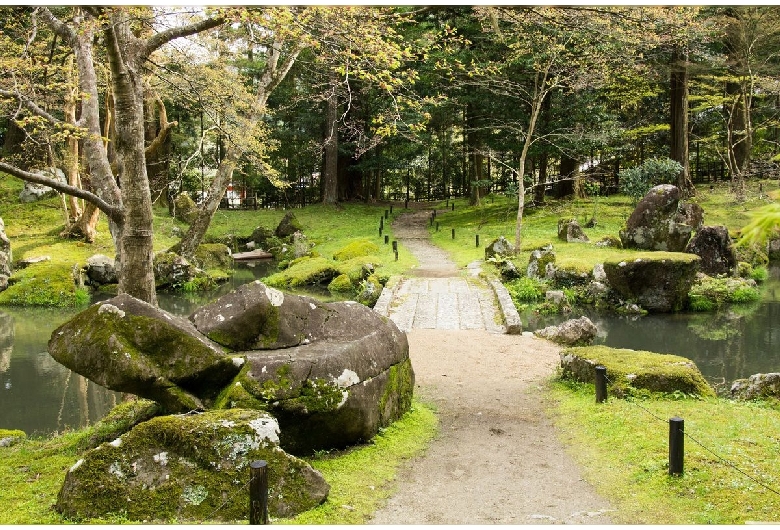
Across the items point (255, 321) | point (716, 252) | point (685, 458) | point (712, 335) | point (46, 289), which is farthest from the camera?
point (46, 289)

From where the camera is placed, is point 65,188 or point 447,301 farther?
point 447,301

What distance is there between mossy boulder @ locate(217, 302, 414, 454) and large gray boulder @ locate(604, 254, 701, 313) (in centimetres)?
1237

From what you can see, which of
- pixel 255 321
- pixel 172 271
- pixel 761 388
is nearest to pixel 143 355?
pixel 255 321

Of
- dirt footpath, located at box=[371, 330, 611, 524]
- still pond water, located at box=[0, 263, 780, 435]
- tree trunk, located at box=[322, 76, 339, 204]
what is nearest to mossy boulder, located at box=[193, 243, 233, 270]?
still pond water, located at box=[0, 263, 780, 435]

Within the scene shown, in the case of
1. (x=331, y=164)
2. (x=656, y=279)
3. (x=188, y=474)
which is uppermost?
(x=331, y=164)

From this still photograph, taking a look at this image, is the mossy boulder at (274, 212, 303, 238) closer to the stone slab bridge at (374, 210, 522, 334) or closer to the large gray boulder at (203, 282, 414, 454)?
the stone slab bridge at (374, 210, 522, 334)

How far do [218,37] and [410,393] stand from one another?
50.0 ft

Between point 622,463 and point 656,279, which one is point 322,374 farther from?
point 656,279

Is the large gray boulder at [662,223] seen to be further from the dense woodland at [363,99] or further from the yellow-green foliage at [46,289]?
the yellow-green foliage at [46,289]

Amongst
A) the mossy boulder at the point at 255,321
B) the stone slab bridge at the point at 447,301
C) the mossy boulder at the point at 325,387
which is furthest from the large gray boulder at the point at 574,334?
the mossy boulder at the point at 255,321

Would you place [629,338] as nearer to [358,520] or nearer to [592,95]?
[358,520]

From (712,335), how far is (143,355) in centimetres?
1396

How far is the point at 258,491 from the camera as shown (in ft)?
16.6

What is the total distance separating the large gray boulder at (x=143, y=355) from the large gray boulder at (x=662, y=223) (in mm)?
19710
